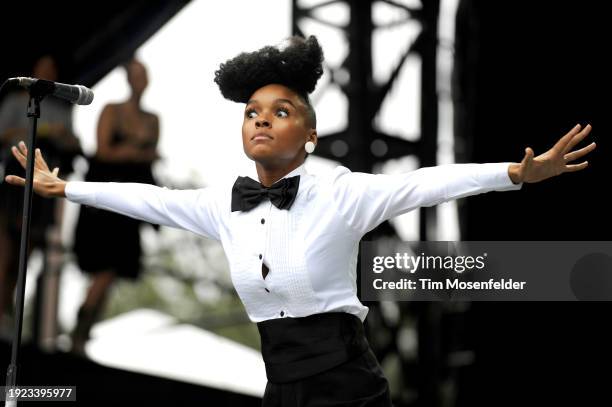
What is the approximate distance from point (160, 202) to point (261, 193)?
1.04 ft

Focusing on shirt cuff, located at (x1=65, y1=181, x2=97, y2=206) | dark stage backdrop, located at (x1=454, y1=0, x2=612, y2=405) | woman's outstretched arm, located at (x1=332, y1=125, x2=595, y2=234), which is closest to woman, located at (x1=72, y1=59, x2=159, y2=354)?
dark stage backdrop, located at (x1=454, y1=0, x2=612, y2=405)

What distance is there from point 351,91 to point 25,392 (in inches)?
84.4

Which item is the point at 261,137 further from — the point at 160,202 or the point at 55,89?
the point at 55,89

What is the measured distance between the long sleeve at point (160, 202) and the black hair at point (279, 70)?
32 centimetres

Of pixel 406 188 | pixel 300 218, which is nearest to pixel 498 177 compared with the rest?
pixel 406 188

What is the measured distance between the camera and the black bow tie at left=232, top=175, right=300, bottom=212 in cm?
244

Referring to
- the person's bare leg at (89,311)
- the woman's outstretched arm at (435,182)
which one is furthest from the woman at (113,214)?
the woman's outstretched arm at (435,182)

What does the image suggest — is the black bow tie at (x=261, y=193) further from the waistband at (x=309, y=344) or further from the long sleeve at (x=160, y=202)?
the waistband at (x=309, y=344)

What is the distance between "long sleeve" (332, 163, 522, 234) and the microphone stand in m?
0.79

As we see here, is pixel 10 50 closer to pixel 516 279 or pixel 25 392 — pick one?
pixel 25 392

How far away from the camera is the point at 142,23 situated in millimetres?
5320

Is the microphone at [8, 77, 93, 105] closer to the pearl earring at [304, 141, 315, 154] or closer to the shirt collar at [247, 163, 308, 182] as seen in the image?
the shirt collar at [247, 163, 308, 182]

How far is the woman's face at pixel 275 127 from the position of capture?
98.1 inches

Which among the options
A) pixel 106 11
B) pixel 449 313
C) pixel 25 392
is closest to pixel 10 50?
pixel 106 11
